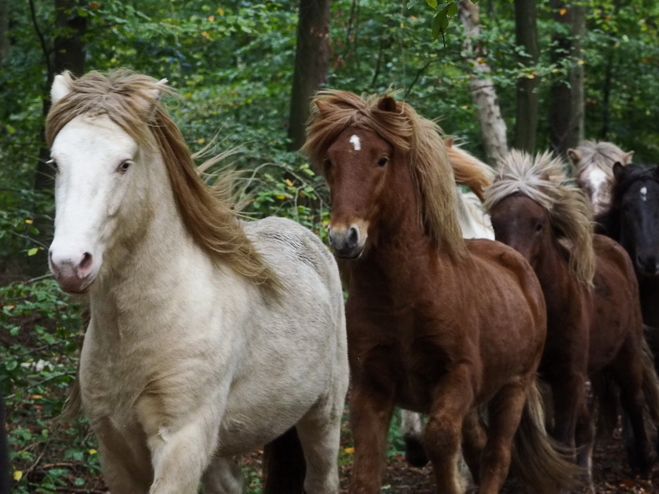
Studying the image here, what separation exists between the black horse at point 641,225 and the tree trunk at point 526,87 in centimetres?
534

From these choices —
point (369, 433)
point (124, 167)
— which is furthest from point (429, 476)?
point (124, 167)

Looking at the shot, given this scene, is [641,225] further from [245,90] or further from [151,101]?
[245,90]

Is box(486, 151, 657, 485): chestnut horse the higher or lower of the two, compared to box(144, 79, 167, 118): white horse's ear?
lower

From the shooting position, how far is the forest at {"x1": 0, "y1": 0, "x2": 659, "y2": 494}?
7.11m

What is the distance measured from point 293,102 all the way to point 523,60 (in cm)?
499

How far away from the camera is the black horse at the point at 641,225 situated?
28.3 feet

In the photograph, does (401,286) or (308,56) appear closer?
(401,286)

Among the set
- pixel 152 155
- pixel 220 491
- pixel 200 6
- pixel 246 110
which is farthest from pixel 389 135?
pixel 200 6

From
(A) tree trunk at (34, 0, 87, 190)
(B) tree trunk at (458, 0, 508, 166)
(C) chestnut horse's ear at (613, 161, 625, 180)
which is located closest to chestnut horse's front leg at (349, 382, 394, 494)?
(C) chestnut horse's ear at (613, 161, 625, 180)

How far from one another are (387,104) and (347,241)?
958 mm

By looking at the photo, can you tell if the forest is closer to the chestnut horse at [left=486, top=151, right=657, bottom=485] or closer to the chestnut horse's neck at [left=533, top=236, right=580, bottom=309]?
the chestnut horse at [left=486, top=151, right=657, bottom=485]

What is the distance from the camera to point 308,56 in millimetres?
10625

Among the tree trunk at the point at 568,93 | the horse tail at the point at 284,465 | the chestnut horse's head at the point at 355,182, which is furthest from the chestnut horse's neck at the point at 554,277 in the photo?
the tree trunk at the point at 568,93

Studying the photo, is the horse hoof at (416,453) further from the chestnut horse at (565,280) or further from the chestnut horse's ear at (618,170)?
the chestnut horse's ear at (618,170)
